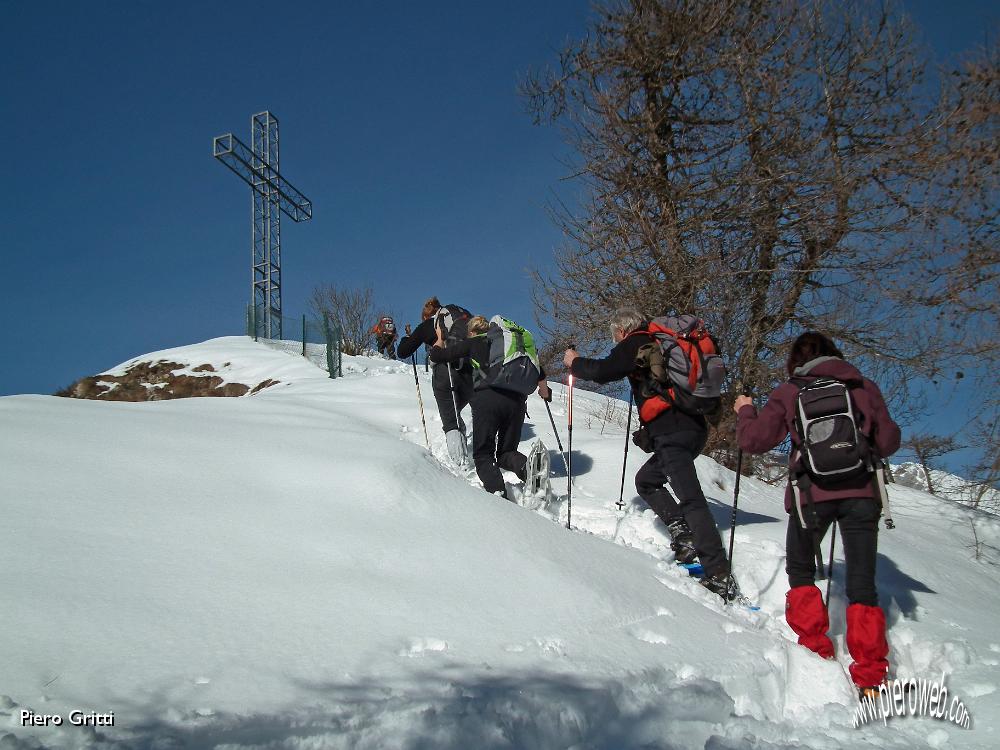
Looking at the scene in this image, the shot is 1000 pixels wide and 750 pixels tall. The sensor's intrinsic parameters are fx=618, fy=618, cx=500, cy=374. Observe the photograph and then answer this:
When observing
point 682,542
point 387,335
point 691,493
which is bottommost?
point 682,542

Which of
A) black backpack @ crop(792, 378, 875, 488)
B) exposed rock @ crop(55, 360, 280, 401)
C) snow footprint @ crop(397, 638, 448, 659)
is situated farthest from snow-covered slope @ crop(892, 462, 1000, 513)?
exposed rock @ crop(55, 360, 280, 401)

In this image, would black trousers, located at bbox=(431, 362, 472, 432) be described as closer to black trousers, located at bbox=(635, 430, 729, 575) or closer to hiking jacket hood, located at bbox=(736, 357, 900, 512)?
black trousers, located at bbox=(635, 430, 729, 575)

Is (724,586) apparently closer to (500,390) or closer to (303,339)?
(500,390)

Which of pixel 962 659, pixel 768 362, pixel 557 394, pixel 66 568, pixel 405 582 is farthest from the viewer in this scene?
pixel 557 394

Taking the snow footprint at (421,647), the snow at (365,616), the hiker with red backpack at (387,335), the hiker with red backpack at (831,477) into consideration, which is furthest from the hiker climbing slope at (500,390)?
the hiker with red backpack at (387,335)

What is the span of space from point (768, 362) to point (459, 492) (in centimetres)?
649

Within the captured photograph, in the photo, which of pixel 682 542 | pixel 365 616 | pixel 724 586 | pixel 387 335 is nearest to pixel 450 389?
pixel 682 542

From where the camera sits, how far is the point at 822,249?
8.78 m

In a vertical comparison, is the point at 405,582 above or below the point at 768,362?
below

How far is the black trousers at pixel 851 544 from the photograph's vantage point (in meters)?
2.93

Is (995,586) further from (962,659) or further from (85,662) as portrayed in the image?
(85,662)

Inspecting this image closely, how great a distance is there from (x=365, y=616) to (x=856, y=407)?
248cm

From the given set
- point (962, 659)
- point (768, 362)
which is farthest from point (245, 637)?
point (768, 362)

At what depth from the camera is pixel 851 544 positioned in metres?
3.02
